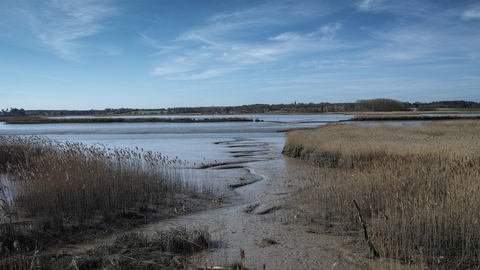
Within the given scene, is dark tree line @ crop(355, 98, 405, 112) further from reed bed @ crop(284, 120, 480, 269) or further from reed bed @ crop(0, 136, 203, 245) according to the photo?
reed bed @ crop(0, 136, 203, 245)

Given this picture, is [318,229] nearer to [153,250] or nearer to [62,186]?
[153,250]

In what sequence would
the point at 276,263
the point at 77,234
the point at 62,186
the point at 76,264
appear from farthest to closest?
1. the point at 62,186
2. the point at 77,234
3. the point at 276,263
4. the point at 76,264

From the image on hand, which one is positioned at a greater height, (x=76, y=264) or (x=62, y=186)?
(x=62, y=186)

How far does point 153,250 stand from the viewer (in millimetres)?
6023

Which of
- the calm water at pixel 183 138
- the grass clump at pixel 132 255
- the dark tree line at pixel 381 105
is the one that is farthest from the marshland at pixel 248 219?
the dark tree line at pixel 381 105

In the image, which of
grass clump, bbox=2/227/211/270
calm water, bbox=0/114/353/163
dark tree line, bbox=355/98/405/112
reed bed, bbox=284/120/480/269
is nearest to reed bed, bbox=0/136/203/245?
grass clump, bbox=2/227/211/270

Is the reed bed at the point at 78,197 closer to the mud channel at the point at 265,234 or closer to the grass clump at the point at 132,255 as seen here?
the mud channel at the point at 265,234

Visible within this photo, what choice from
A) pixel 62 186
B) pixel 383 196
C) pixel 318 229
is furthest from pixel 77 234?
pixel 383 196

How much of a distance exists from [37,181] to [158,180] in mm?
3790

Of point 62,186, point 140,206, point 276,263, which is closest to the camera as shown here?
point 276,263

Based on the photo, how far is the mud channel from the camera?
580cm

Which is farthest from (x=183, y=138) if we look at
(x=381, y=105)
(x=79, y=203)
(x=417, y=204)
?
(x=381, y=105)

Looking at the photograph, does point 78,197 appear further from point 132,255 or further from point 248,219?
point 248,219

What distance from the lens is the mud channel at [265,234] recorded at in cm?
580
